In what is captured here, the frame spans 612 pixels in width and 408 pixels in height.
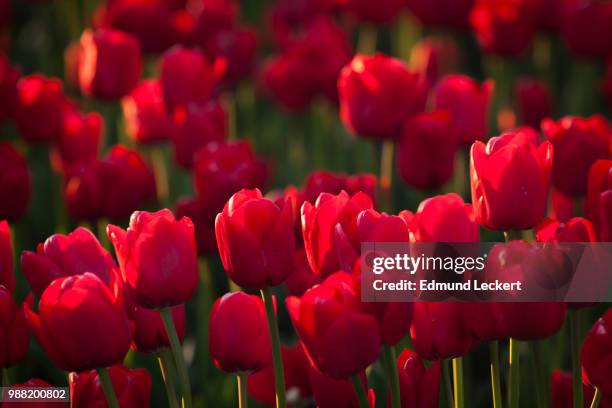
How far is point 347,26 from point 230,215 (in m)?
2.14

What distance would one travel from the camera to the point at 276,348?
1.03 m

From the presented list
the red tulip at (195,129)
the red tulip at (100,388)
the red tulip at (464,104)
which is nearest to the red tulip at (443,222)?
the red tulip at (100,388)

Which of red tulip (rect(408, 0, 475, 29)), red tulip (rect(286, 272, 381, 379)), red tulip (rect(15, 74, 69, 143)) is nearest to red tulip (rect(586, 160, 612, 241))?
red tulip (rect(286, 272, 381, 379))

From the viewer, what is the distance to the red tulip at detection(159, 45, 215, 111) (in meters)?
1.81

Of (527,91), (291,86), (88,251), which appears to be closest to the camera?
(88,251)

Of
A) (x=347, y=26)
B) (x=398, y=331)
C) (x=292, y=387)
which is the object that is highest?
(x=347, y=26)

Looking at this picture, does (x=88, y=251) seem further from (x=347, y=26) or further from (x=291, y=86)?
(x=347, y=26)

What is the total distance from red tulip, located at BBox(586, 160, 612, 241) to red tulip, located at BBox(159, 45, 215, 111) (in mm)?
921

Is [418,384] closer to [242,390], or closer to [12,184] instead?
[242,390]

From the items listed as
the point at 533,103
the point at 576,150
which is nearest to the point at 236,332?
the point at 576,150

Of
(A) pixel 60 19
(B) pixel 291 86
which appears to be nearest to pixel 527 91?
(B) pixel 291 86

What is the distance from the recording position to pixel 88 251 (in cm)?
107

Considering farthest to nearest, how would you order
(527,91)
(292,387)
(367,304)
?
(527,91) → (292,387) → (367,304)

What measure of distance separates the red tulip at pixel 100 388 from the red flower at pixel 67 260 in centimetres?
11
